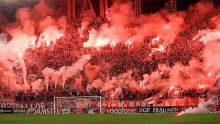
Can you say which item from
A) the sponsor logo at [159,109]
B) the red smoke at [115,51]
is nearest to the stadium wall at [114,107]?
the sponsor logo at [159,109]

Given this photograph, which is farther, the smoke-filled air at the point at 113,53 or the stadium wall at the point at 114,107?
the smoke-filled air at the point at 113,53

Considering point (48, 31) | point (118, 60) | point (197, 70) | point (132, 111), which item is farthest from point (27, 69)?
point (197, 70)

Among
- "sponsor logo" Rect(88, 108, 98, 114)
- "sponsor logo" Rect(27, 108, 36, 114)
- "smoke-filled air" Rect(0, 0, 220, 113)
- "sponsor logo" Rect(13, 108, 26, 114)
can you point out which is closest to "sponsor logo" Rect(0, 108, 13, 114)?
"sponsor logo" Rect(13, 108, 26, 114)

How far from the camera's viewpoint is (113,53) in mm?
26688

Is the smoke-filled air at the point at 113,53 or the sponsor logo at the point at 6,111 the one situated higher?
the smoke-filled air at the point at 113,53

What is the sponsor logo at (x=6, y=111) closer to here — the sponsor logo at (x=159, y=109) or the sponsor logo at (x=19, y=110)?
the sponsor logo at (x=19, y=110)

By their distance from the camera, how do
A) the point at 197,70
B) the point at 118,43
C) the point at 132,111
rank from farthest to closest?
the point at 118,43 < the point at 197,70 < the point at 132,111

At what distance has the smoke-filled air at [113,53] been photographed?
984 inches

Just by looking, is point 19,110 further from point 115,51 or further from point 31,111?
point 115,51

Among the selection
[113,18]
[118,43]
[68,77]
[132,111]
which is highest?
[113,18]

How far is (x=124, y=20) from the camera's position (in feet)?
88.3

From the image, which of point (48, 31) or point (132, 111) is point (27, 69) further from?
point (132, 111)

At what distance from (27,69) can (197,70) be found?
11.8 metres

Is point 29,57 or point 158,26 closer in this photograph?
point 158,26
